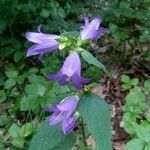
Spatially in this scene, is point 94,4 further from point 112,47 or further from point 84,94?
point 84,94

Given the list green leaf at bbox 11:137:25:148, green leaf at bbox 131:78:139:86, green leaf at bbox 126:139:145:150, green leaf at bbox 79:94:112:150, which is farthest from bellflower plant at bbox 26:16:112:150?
green leaf at bbox 131:78:139:86

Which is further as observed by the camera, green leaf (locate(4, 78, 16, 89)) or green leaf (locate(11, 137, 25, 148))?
green leaf (locate(4, 78, 16, 89))

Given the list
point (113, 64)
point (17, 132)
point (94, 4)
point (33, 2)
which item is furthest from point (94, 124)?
point (94, 4)

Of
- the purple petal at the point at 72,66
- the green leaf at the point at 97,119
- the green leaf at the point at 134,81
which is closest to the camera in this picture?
the purple petal at the point at 72,66

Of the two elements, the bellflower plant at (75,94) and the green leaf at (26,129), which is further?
the green leaf at (26,129)

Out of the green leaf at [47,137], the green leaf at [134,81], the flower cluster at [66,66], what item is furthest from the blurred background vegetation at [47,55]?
the flower cluster at [66,66]

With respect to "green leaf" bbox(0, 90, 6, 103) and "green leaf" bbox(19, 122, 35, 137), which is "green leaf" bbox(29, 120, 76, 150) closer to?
"green leaf" bbox(19, 122, 35, 137)

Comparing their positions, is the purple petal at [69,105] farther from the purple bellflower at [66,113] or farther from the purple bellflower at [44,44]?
the purple bellflower at [44,44]
